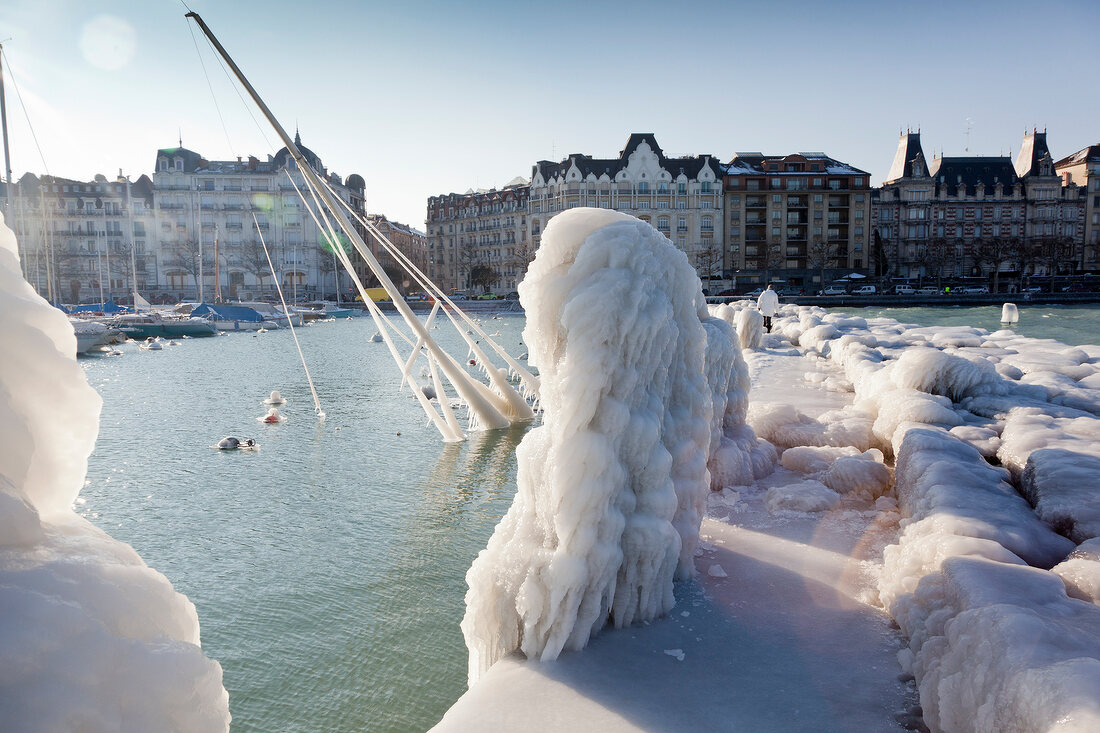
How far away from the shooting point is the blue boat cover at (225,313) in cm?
4978

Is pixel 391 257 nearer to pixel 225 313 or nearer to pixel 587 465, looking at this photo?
pixel 225 313

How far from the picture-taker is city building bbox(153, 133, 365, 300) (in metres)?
86.1

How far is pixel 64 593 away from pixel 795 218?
88968 millimetres

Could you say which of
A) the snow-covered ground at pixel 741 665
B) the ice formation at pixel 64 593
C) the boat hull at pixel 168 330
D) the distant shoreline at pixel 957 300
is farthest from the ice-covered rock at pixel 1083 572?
the distant shoreline at pixel 957 300

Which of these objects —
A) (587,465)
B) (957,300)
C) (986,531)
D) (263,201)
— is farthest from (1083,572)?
(263,201)

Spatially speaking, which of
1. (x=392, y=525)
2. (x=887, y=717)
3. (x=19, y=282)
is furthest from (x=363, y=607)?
(x=19, y=282)

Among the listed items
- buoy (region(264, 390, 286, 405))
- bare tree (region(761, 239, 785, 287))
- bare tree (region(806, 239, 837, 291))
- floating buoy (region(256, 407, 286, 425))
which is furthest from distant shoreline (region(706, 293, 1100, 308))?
floating buoy (region(256, 407, 286, 425))

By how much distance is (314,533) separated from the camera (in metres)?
8.90

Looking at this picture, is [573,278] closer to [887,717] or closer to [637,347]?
[637,347]

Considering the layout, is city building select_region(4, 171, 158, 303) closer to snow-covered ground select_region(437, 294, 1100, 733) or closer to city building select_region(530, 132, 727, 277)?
city building select_region(530, 132, 727, 277)

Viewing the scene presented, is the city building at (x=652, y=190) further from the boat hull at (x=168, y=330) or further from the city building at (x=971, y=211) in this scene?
the boat hull at (x=168, y=330)

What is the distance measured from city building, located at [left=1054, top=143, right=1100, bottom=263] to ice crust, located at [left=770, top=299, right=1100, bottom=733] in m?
93.4

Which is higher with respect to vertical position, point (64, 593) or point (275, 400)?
point (64, 593)

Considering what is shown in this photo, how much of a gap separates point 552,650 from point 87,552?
9.38ft
